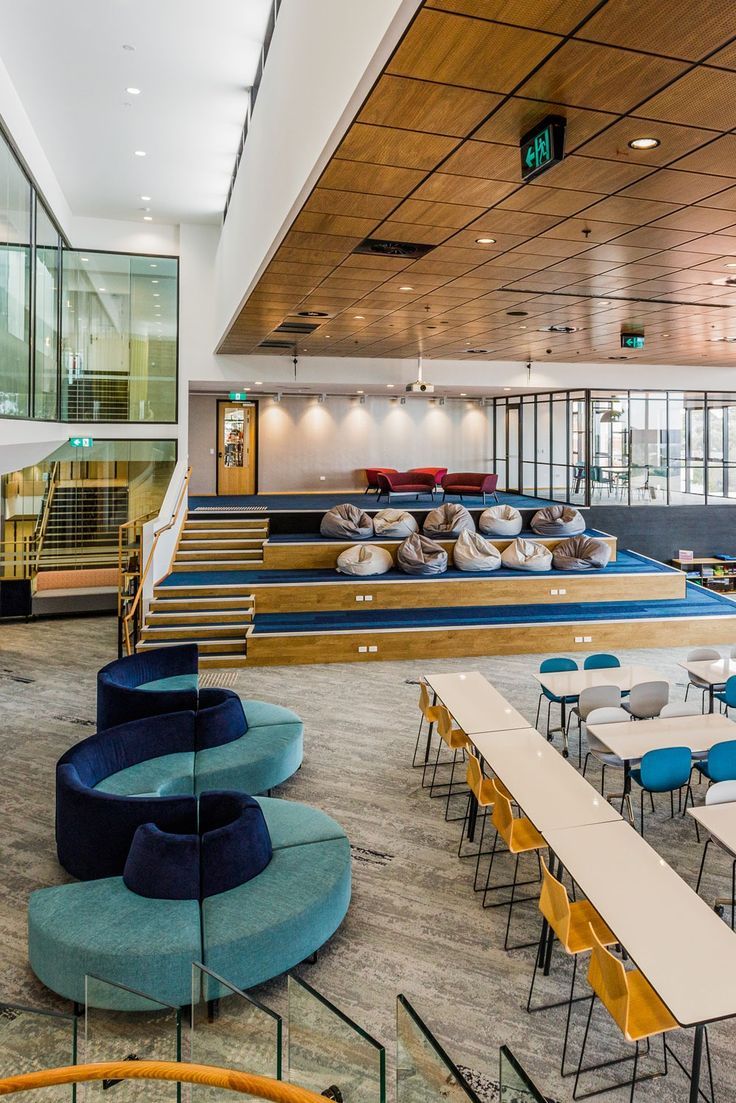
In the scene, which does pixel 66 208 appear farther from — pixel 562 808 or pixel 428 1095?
pixel 428 1095

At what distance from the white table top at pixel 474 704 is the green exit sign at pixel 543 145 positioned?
12.8 feet

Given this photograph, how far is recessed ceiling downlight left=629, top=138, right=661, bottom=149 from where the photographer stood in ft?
13.7

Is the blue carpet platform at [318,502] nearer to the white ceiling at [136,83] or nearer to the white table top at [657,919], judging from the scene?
the white ceiling at [136,83]

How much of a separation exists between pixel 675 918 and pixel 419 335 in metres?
9.92

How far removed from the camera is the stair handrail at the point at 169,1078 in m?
2.61

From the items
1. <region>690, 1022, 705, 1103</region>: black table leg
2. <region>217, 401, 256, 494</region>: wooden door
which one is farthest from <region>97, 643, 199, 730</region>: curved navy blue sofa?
<region>217, 401, 256, 494</region>: wooden door

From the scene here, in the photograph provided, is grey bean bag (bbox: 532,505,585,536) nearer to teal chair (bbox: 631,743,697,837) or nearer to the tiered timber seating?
the tiered timber seating

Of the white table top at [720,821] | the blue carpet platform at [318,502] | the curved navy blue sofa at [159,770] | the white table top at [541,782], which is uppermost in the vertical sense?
the blue carpet platform at [318,502]

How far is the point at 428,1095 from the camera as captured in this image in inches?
91.4

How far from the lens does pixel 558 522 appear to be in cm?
1488

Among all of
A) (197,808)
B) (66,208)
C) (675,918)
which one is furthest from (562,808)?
(66,208)

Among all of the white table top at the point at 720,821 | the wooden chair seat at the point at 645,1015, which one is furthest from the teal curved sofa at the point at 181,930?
the white table top at the point at 720,821

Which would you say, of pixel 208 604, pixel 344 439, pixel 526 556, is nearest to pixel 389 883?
pixel 208 604

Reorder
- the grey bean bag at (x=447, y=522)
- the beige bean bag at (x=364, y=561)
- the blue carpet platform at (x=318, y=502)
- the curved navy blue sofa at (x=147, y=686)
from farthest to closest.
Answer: the blue carpet platform at (x=318, y=502) < the grey bean bag at (x=447, y=522) < the beige bean bag at (x=364, y=561) < the curved navy blue sofa at (x=147, y=686)
